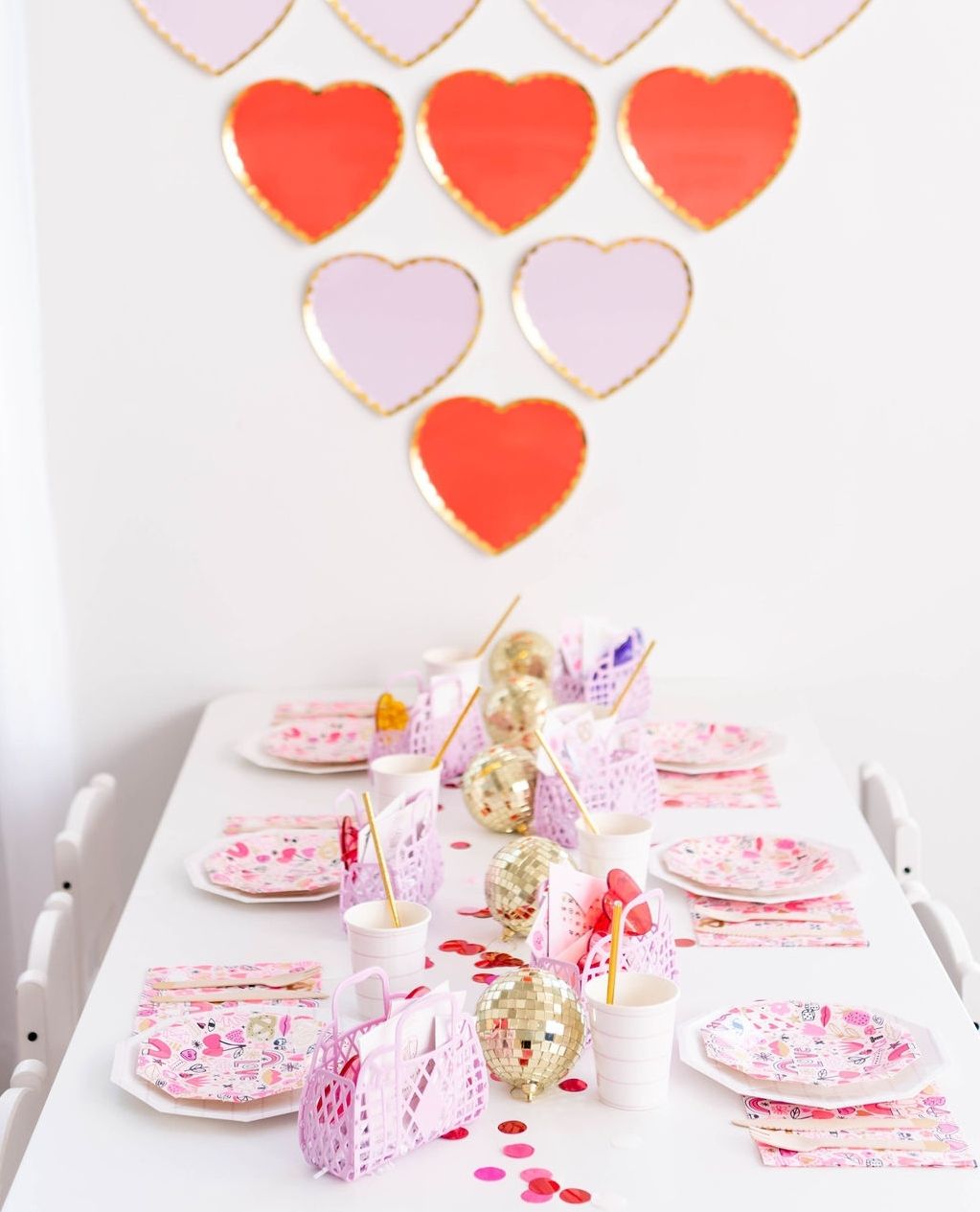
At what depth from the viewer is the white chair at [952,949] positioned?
1379mm

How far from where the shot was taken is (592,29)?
2059 mm

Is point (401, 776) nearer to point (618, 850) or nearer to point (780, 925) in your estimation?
point (618, 850)

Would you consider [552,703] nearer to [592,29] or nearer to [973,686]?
[973,686]

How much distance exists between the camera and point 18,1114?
119 cm

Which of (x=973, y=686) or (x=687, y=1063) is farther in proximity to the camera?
(x=973, y=686)

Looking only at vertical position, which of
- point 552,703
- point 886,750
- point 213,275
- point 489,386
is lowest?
point 886,750

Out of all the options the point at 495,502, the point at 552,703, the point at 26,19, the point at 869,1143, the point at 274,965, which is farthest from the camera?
the point at 495,502

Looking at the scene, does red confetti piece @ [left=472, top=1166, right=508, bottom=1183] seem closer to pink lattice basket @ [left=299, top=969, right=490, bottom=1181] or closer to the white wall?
pink lattice basket @ [left=299, top=969, right=490, bottom=1181]

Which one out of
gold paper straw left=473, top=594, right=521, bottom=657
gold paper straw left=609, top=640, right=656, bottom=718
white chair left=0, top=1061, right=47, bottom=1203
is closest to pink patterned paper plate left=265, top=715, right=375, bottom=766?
gold paper straw left=473, top=594, right=521, bottom=657

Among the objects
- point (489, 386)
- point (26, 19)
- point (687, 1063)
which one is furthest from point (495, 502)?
point (687, 1063)

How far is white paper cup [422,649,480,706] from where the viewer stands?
76.9 inches

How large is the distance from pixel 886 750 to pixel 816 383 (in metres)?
0.55

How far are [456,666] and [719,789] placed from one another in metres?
0.39

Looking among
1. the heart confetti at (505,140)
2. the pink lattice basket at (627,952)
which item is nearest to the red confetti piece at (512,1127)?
the pink lattice basket at (627,952)
